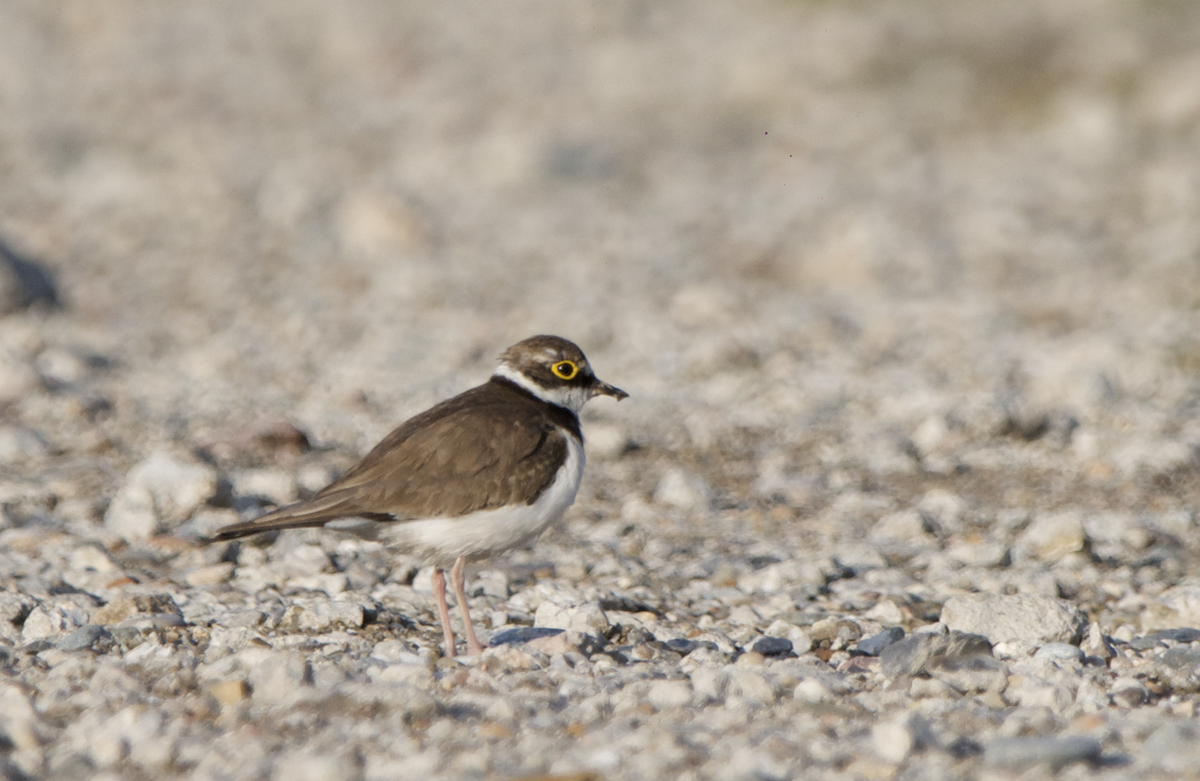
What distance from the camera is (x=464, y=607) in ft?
18.6

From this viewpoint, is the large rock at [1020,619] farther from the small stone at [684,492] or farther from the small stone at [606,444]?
the small stone at [606,444]

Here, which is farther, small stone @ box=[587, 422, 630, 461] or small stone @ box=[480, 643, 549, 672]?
small stone @ box=[587, 422, 630, 461]

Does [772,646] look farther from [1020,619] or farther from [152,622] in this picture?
[152,622]

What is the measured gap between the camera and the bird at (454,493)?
5711 mm

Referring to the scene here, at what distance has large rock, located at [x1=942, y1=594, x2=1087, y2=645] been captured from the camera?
18.7 ft

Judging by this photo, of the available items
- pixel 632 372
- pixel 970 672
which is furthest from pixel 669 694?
pixel 632 372

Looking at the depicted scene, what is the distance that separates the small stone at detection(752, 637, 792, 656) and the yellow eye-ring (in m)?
1.66

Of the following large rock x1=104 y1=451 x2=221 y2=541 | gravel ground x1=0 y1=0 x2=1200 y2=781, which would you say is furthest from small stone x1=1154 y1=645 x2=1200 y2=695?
large rock x1=104 y1=451 x2=221 y2=541

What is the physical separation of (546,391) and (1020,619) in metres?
2.46

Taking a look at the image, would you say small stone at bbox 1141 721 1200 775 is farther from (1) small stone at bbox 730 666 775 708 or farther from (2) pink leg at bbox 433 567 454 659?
(2) pink leg at bbox 433 567 454 659

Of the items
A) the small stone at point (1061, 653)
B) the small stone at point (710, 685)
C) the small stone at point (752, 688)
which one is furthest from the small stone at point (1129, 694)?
the small stone at point (710, 685)

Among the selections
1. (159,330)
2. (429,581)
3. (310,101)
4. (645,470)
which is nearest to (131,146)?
(310,101)

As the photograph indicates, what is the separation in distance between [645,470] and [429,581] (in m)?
2.48

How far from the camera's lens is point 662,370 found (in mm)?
10898
